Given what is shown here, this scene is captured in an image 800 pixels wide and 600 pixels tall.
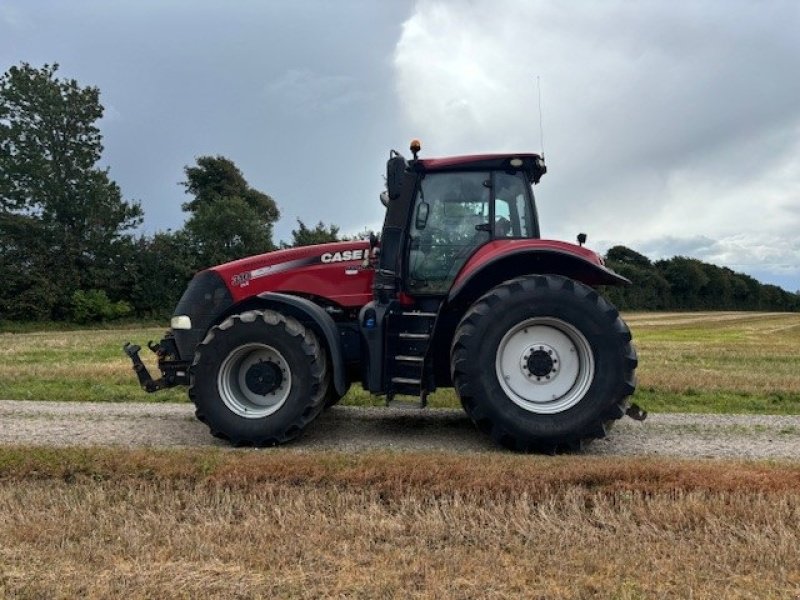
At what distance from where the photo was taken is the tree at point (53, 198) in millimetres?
34281

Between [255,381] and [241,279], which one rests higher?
[241,279]

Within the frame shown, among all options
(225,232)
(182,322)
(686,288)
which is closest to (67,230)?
(225,232)

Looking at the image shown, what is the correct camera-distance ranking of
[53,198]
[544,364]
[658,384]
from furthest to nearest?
[53,198] < [658,384] < [544,364]

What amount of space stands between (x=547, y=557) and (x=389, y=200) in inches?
147

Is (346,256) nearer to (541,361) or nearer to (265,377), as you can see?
(265,377)

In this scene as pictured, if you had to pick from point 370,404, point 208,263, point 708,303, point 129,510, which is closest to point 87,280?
point 208,263

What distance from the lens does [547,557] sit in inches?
120

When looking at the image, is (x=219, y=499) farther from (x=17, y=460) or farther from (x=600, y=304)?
(x=600, y=304)

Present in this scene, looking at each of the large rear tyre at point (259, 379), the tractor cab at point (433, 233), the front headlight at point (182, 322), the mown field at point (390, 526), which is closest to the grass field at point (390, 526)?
the mown field at point (390, 526)

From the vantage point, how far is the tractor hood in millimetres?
6352

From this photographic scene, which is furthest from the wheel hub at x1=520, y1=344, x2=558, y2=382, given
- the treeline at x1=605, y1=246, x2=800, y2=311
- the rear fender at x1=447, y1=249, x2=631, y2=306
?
the treeline at x1=605, y1=246, x2=800, y2=311

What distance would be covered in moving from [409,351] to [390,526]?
2526mm

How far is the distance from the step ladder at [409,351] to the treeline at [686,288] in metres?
54.2

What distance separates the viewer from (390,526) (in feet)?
11.3
